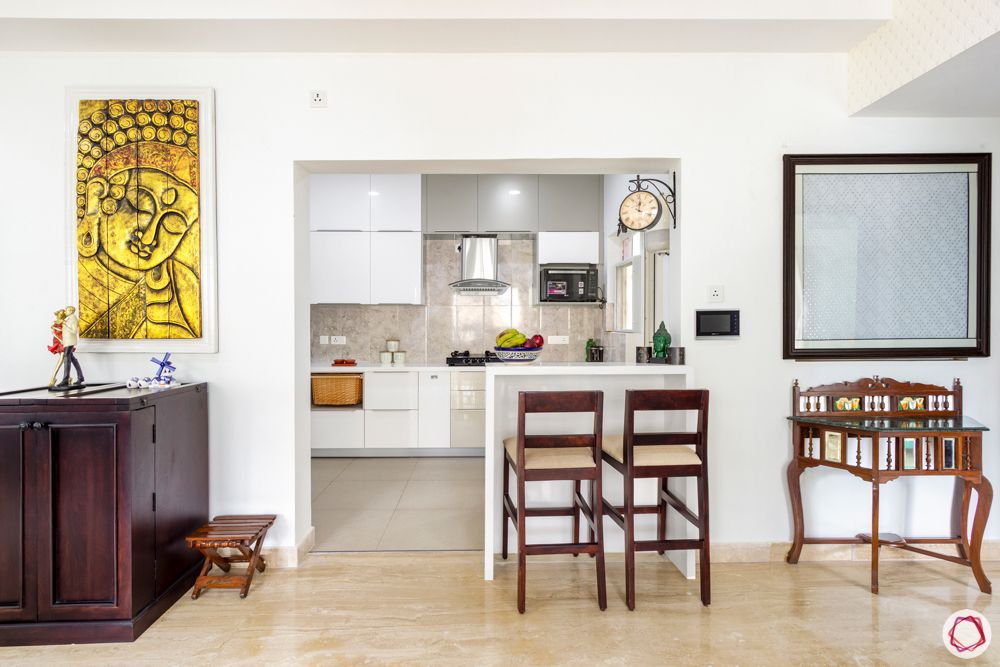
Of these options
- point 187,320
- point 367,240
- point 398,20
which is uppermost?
point 398,20

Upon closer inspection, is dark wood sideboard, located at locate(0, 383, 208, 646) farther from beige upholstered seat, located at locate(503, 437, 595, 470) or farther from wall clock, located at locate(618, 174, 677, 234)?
wall clock, located at locate(618, 174, 677, 234)

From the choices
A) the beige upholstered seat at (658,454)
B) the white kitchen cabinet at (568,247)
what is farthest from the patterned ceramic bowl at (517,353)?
the white kitchen cabinet at (568,247)

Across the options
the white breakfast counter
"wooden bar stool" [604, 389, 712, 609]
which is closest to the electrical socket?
the white breakfast counter

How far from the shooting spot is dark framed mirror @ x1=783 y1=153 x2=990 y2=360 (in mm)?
2795

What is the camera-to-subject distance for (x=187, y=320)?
278cm

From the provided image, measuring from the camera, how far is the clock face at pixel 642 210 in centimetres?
296

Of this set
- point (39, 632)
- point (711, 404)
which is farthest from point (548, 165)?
point (39, 632)

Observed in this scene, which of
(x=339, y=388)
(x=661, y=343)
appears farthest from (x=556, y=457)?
(x=339, y=388)

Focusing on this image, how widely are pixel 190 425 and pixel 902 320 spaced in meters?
3.62

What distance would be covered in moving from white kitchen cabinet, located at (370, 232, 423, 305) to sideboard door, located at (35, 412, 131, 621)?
322 cm

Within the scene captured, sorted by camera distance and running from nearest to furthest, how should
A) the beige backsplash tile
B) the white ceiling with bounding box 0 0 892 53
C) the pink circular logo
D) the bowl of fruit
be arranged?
1. the pink circular logo
2. the white ceiling with bounding box 0 0 892 53
3. the bowl of fruit
4. the beige backsplash tile

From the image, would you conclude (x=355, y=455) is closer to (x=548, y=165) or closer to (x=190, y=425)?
(x=190, y=425)

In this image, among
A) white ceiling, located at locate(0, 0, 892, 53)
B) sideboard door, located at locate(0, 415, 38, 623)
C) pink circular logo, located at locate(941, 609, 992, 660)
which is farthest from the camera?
white ceiling, located at locate(0, 0, 892, 53)

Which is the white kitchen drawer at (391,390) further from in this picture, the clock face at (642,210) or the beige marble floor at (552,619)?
the clock face at (642,210)
